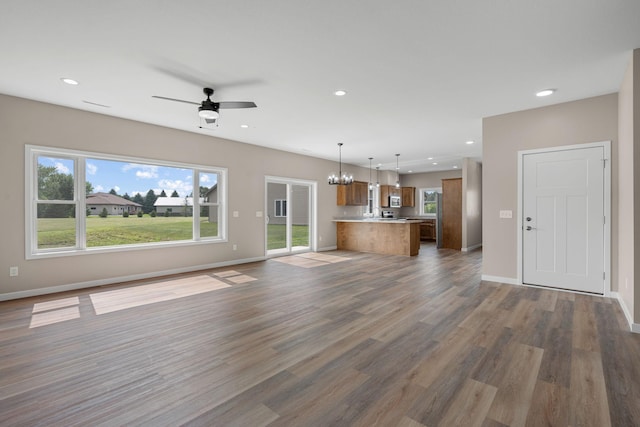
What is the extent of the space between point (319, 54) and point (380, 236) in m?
6.06

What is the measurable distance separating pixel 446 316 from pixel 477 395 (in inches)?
59.5

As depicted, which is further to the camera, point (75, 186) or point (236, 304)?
point (75, 186)

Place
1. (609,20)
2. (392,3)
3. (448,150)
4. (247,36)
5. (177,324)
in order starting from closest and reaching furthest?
(392,3), (609,20), (247,36), (177,324), (448,150)

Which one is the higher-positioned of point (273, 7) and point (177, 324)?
point (273, 7)

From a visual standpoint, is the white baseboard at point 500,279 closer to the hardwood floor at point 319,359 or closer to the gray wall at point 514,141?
the gray wall at point 514,141

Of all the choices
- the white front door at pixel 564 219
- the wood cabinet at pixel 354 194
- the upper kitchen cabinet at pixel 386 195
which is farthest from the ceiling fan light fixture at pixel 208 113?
the upper kitchen cabinet at pixel 386 195

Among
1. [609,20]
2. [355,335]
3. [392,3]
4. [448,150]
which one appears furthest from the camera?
[448,150]

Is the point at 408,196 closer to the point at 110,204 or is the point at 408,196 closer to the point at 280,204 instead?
the point at 280,204

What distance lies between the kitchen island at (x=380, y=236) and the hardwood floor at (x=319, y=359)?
3458 millimetres

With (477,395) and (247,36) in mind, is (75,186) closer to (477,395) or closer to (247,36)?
(247,36)

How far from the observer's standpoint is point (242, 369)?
232cm

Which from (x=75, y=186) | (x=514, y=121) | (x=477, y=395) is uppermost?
(x=514, y=121)

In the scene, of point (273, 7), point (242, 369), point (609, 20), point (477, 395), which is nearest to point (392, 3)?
point (273, 7)

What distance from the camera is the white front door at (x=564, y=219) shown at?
13.6 feet
